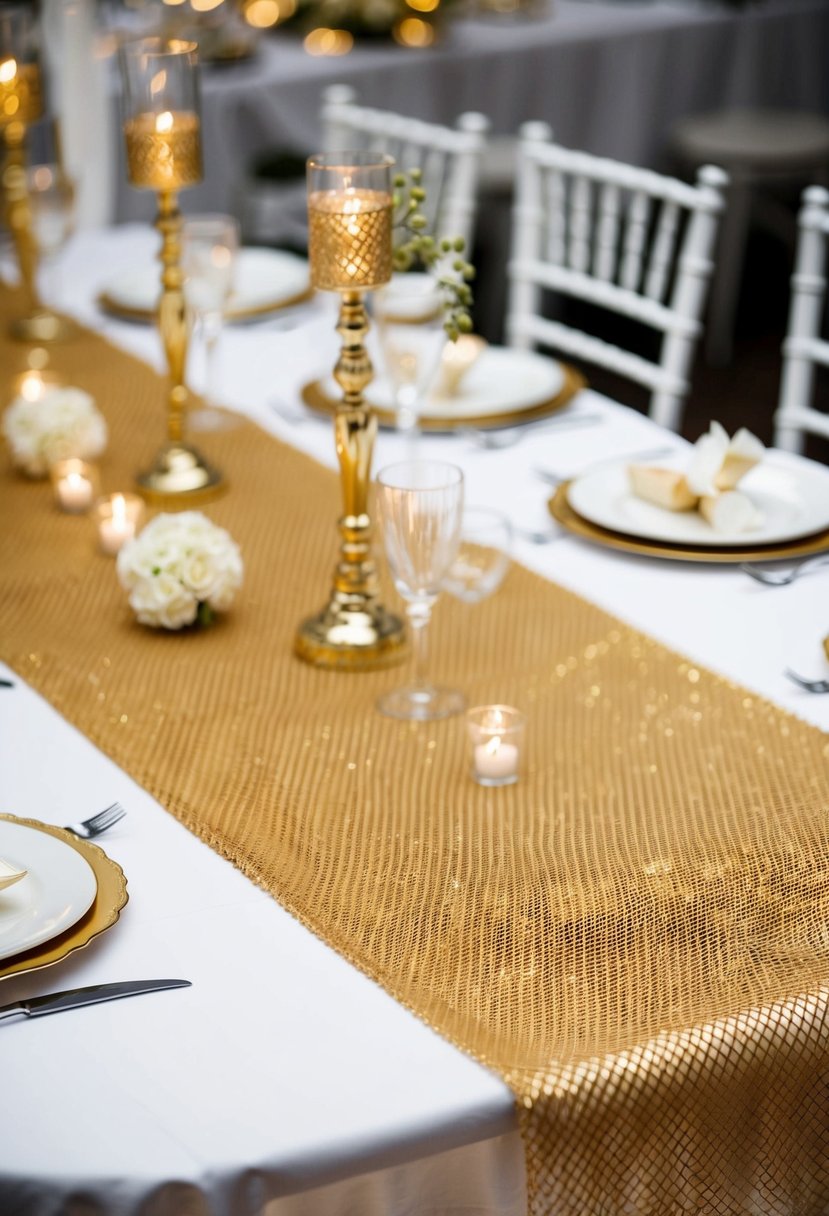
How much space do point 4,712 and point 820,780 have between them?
695mm

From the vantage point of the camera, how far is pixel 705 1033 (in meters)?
0.94

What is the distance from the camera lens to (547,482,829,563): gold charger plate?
1.58 meters

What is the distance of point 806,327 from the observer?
2.18 m

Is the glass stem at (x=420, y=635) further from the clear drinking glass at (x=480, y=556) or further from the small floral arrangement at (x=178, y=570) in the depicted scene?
the small floral arrangement at (x=178, y=570)

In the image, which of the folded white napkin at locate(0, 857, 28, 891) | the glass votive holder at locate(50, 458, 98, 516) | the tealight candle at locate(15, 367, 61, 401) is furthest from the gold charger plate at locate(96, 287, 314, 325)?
the folded white napkin at locate(0, 857, 28, 891)

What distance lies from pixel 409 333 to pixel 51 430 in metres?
0.45

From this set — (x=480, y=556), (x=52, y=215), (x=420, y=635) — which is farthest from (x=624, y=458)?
(x=52, y=215)

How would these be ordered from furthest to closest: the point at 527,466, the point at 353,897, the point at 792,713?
1. the point at 527,466
2. the point at 792,713
3. the point at 353,897

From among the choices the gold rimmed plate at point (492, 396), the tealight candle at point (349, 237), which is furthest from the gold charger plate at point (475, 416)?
the tealight candle at point (349, 237)

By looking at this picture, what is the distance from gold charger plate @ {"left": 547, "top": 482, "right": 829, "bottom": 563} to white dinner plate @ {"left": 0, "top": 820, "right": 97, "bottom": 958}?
73cm

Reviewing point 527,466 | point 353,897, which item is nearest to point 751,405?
point 527,466

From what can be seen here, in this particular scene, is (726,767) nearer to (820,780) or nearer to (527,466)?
(820,780)

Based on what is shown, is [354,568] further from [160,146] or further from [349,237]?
[160,146]

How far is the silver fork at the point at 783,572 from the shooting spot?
1557mm
